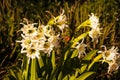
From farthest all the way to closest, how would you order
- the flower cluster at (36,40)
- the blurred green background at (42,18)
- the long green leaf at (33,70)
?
the blurred green background at (42,18) → the long green leaf at (33,70) → the flower cluster at (36,40)

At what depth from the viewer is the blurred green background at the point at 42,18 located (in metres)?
3.95

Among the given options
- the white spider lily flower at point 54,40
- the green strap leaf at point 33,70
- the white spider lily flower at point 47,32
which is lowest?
the green strap leaf at point 33,70

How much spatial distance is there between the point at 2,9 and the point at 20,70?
155 centimetres

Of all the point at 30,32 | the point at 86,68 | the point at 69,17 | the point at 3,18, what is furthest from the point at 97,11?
the point at 30,32

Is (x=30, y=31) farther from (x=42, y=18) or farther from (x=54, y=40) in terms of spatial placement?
(x=42, y=18)

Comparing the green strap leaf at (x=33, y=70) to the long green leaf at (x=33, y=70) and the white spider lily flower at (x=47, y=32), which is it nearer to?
the long green leaf at (x=33, y=70)

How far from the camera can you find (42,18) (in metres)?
4.67

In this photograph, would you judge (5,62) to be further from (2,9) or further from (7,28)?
(2,9)

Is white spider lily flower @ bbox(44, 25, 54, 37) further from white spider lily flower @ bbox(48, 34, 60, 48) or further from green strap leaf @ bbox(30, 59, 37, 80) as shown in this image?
green strap leaf @ bbox(30, 59, 37, 80)

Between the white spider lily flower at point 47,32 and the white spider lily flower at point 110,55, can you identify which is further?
the white spider lily flower at point 110,55

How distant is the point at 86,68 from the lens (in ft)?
10.7

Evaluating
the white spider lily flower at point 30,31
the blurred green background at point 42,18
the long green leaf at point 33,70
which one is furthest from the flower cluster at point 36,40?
the blurred green background at point 42,18

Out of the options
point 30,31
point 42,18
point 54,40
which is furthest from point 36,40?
point 42,18

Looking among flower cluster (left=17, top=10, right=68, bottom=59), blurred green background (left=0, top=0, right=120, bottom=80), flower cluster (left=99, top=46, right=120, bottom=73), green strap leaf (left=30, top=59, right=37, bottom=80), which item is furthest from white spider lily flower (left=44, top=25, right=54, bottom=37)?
blurred green background (left=0, top=0, right=120, bottom=80)
